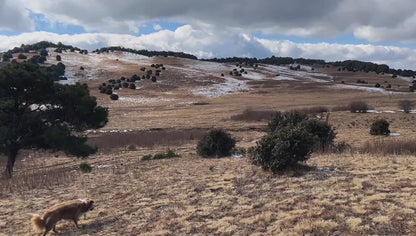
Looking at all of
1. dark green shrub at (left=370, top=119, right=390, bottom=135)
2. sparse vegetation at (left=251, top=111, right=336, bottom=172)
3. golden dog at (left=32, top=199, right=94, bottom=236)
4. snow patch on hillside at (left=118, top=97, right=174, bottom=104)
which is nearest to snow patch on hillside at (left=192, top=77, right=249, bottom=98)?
snow patch on hillside at (left=118, top=97, right=174, bottom=104)

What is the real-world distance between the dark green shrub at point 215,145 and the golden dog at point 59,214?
1013cm

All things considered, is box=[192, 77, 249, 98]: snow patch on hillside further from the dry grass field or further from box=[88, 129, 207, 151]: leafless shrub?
the dry grass field

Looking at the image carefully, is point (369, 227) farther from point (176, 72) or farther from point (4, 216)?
point (176, 72)

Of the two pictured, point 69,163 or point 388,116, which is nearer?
point 69,163

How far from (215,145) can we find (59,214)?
10.9 meters

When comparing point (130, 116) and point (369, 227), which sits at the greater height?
point (369, 227)

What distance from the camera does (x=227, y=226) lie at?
305 inches

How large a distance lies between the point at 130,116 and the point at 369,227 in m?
39.4

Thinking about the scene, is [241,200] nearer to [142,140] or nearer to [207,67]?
[142,140]

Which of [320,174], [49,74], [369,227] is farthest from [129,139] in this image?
[369,227]

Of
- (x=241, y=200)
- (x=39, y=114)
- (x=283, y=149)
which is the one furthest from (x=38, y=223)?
(x=39, y=114)

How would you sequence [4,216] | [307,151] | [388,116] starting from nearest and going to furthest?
1. [4,216]
2. [307,151]
3. [388,116]

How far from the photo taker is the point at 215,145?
18562mm

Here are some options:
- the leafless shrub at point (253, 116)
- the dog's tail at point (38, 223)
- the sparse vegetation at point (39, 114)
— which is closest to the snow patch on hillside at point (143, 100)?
the leafless shrub at point (253, 116)
